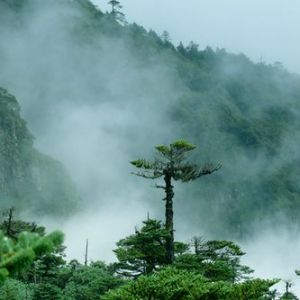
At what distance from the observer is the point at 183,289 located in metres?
13.1

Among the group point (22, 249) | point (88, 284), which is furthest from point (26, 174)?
point (22, 249)

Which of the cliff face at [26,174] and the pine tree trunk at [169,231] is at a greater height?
the cliff face at [26,174]

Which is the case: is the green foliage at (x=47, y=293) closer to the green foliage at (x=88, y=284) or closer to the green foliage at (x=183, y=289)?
the green foliage at (x=88, y=284)

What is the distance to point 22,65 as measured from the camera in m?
192

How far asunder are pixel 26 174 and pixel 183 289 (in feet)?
382

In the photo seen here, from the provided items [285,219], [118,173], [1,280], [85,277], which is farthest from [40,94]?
[1,280]

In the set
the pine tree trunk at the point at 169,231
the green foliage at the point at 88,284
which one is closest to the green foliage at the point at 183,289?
the green foliage at the point at 88,284

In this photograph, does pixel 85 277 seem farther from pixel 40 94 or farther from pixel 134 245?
pixel 40 94

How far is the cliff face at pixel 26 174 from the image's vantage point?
122m

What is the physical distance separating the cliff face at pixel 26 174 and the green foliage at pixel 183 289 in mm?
108218

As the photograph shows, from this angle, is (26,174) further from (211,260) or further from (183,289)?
(183,289)

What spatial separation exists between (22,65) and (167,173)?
6891 inches

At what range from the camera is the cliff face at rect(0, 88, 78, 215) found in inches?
4813

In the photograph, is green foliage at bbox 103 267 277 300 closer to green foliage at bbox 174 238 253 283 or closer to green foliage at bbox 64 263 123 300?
green foliage at bbox 174 238 253 283
